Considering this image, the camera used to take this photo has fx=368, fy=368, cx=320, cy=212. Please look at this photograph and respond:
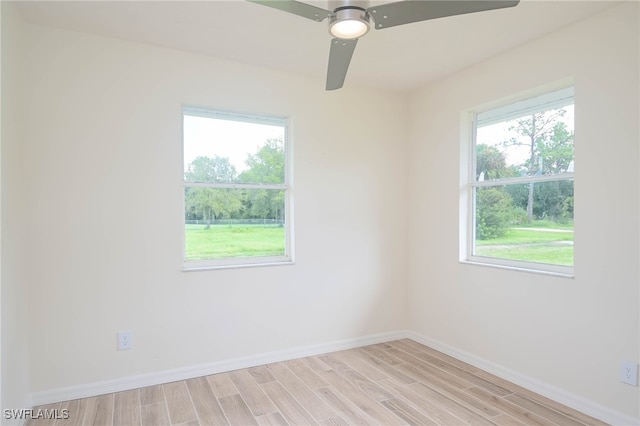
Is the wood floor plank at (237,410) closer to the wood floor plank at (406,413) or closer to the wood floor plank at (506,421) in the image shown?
the wood floor plank at (406,413)

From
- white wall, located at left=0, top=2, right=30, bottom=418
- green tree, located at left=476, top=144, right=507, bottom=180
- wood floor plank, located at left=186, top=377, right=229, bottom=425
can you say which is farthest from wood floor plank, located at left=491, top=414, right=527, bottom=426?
white wall, located at left=0, top=2, right=30, bottom=418

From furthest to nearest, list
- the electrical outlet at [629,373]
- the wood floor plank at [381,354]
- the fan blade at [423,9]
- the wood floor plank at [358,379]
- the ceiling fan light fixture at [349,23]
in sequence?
the wood floor plank at [381,354] < the wood floor plank at [358,379] < the electrical outlet at [629,373] < the ceiling fan light fixture at [349,23] < the fan blade at [423,9]

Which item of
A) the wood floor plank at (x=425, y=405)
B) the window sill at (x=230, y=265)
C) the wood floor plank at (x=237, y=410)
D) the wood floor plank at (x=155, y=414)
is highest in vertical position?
the window sill at (x=230, y=265)

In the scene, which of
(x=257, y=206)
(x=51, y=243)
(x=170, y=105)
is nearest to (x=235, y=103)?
(x=170, y=105)

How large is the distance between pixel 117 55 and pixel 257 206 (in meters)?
1.53

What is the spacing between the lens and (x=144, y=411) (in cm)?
237

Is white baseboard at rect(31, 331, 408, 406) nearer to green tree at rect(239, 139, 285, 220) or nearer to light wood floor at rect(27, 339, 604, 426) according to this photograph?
light wood floor at rect(27, 339, 604, 426)

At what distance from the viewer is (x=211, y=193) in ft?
10.1

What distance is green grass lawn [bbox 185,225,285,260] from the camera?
118 inches

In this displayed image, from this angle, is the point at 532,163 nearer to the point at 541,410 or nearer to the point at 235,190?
the point at 541,410

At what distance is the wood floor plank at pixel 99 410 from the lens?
7.37 ft

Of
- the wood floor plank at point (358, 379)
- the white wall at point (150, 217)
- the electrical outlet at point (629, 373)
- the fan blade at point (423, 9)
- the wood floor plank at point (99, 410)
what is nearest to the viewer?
the fan blade at point (423, 9)

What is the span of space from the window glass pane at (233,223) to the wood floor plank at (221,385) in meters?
0.94

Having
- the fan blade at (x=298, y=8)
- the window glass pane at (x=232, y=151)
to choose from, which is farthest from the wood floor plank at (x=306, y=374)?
the fan blade at (x=298, y=8)
